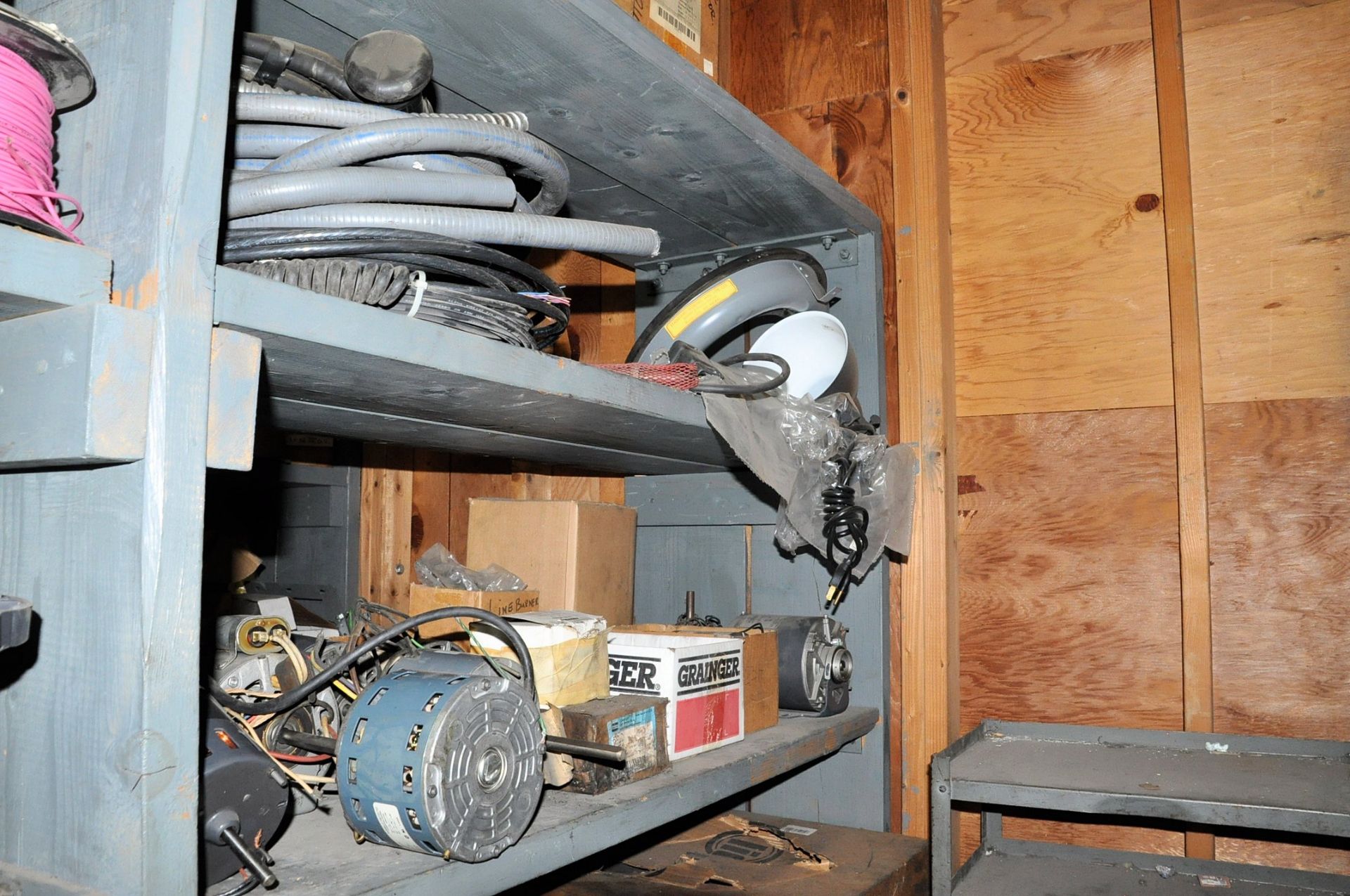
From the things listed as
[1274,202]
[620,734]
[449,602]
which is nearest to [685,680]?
[620,734]

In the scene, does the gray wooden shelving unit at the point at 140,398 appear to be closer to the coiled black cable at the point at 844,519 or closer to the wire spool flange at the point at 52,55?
the wire spool flange at the point at 52,55

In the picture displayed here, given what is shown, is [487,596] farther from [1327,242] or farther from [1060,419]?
[1327,242]

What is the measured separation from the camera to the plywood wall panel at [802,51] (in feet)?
5.81

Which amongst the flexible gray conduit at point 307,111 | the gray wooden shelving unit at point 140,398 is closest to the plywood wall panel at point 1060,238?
the gray wooden shelving unit at point 140,398

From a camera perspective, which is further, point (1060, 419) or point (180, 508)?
point (1060, 419)

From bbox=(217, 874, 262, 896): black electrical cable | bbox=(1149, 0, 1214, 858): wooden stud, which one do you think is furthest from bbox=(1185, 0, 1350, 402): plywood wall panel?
bbox=(217, 874, 262, 896): black electrical cable

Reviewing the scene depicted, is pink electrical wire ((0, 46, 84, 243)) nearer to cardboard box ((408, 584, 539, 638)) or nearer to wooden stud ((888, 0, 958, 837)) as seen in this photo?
cardboard box ((408, 584, 539, 638))

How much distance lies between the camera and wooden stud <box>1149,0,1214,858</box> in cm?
147

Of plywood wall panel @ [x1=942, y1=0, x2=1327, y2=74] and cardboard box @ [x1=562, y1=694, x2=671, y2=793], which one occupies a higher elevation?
plywood wall panel @ [x1=942, y1=0, x2=1327, y2=74]

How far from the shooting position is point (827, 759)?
164cm

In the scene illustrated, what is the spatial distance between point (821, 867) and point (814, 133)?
1318mm

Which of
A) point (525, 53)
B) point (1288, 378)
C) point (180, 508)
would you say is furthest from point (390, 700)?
point (1288, 378)

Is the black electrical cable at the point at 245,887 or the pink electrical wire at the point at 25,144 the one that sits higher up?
the pink electrical wire at the point at 25,144

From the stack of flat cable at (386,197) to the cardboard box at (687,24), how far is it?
371 mm
